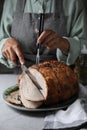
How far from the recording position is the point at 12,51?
895 mm

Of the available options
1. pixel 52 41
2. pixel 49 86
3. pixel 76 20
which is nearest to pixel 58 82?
pixel 49 86

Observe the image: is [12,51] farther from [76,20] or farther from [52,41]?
[76,20]

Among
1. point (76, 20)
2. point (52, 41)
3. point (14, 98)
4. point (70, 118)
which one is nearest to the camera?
point (70, 118)

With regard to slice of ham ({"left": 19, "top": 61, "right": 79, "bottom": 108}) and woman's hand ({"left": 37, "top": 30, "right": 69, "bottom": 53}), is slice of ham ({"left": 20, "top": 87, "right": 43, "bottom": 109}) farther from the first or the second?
woman's hand ({"left": 37, "top": 30, "right": 69, "bottom": 53})

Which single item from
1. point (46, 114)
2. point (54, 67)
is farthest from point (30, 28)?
point (46, 114)

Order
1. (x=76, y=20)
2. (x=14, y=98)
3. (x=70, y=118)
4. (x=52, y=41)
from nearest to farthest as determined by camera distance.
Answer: (x=70, y=118) < (x=14, y=98) < (x=52, y=41) < (x=76, y=20)

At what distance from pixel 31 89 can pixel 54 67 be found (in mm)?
92

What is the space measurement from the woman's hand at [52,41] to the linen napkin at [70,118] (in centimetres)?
22

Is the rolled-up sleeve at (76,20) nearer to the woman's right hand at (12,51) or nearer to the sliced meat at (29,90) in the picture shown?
the woman's right hand at (12,51)

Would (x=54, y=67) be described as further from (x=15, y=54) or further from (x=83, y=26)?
(x=83, y=26)

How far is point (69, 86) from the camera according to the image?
75 cm

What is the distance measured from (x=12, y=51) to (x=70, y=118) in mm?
318

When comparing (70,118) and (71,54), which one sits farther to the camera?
(71,54)

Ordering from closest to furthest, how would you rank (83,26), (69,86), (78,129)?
(78,129)
(69,86)
(83,26)
